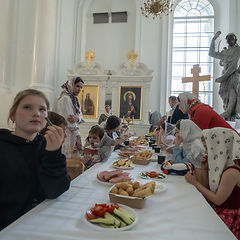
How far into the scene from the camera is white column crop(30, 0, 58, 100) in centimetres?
677

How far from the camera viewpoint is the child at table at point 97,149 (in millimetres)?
2203

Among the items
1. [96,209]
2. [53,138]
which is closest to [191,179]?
[96,209]

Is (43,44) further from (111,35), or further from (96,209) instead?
→ (96,209)

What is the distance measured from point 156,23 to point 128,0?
1.78m

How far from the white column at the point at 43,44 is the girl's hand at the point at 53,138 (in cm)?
622

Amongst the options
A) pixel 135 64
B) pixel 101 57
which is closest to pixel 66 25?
pixel 101 57

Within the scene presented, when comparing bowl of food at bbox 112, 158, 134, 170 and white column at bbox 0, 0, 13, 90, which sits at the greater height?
white column at bbox 0, 0, 13, 90

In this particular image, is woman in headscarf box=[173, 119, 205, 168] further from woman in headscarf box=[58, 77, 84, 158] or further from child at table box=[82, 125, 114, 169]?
woman in headscarf box=[58, 77, 84, 158]

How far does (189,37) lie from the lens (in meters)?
9.30

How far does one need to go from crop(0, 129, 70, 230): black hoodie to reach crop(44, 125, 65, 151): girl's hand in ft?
0.12

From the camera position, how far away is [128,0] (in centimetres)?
934

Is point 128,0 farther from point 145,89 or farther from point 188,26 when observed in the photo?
point 145,89

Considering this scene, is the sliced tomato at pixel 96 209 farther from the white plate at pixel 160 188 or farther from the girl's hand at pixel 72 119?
the girl's hand at pixel 72 119

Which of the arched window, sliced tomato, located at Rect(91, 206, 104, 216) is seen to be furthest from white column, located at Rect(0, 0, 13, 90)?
sliced tomato, located at Rect(91, 206, 104, 216)
